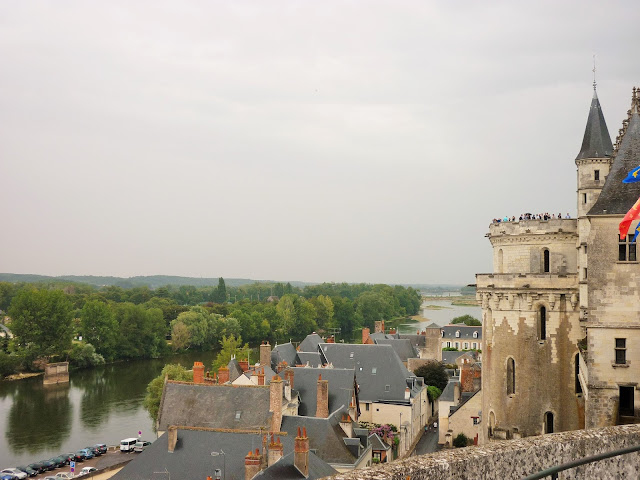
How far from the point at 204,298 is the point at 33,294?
121706 mm

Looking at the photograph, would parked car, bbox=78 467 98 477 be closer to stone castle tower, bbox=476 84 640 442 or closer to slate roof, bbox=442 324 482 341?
stone castle tower, bbox=476 84 640 442

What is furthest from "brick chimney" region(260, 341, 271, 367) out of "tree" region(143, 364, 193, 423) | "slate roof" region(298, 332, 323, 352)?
"slate roof" region(298, 332, 323, 352)

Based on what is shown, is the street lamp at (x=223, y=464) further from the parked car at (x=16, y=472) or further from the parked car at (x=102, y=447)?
the parked car at (x=102, y=447)

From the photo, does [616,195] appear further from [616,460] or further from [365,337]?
[365,337]

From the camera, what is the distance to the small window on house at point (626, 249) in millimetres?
17172

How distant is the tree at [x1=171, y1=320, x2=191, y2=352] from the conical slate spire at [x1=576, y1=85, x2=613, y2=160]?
7323cm

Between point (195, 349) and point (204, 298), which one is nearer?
point (195, 349)

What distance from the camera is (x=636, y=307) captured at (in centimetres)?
1698

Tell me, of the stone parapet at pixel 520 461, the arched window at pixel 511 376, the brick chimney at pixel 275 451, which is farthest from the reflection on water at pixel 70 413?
the stone parapet at pixel 520 461

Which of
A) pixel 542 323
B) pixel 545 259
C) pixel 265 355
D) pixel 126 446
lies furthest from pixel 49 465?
pixel 545 259

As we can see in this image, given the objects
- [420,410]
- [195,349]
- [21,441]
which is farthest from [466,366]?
[195,349]

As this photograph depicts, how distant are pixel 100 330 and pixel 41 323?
874cm

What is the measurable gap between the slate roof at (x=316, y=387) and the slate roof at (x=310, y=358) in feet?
30.1

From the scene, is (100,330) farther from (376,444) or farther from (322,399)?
(376,444)
